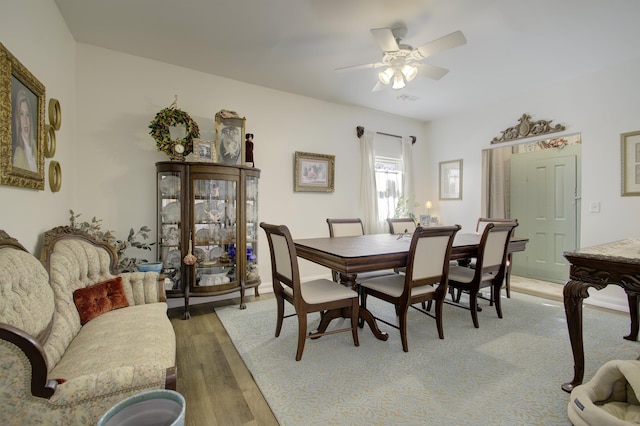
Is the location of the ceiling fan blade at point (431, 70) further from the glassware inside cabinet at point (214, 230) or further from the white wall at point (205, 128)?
the glassware inside cabinet at point (214, 230)

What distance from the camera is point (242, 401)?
170 cm

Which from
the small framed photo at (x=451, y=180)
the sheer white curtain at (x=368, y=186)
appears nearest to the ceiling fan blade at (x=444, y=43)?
the sheer white curtain at (x=368, y=186)

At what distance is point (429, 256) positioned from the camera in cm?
228

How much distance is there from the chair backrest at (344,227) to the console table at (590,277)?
2.16 metres

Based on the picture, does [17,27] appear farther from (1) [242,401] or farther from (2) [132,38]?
(1) [242,401]

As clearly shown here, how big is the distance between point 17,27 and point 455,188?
5.46 metres

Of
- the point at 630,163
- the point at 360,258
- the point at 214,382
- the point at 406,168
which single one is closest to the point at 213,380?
the point at 214,382

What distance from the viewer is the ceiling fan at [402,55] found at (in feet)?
7.42

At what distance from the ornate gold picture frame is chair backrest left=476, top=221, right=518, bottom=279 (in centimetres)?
328

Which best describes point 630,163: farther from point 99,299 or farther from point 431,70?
point 99,299

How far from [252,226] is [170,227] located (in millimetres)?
870

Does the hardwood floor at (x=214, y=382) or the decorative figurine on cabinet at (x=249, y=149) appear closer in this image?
the hardwood floor at (x=214, y=382)

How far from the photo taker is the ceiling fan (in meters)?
2.26

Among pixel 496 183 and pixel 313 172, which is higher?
pixel 313 172
